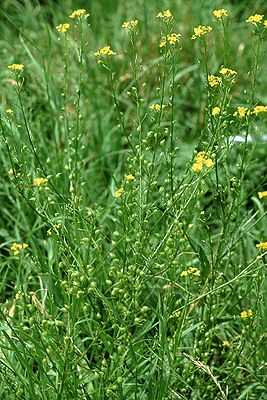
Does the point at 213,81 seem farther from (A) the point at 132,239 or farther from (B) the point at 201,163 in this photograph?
(A) the point at 132,239

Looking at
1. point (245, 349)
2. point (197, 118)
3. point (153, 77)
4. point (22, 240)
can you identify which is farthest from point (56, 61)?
point (245, 349)

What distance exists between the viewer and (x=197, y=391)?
2254 millimetres

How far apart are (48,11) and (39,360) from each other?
9.91 feet

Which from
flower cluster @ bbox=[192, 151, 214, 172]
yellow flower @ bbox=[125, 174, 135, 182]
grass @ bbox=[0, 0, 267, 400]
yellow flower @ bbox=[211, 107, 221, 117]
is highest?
yellow flower @ bbox=[211, 107, 221, 117]

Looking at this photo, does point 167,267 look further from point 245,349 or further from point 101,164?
point 101,164

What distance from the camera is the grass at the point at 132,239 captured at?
202cm

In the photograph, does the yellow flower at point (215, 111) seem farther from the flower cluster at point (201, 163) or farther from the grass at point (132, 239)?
the flower cluster at point (201, 163)

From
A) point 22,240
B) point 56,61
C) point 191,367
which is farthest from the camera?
point 56,61

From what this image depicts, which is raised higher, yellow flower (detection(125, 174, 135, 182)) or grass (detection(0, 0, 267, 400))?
yellow flower (detection(125, 174, 135, 182))

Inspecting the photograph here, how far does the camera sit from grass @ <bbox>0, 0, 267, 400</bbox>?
2.02 meters

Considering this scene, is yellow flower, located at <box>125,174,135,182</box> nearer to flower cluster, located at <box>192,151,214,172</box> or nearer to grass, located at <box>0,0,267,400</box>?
grass, located at <box>0,0,267,400</box>

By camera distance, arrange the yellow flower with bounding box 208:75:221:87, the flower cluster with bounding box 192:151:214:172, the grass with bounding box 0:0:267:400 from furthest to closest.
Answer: the yellow flower with bounding box 208:75:221:87 < the grass with bounding box 0:0:267:400 < the flower cluster with bounding box 192:151:214:172

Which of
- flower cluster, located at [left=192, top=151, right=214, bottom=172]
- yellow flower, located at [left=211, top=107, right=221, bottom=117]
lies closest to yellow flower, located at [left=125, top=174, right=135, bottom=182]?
flower cluster, located at [left=192, top=151, right=214, bottom=172]

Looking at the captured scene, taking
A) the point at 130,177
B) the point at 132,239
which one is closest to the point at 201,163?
the point at 130,177
